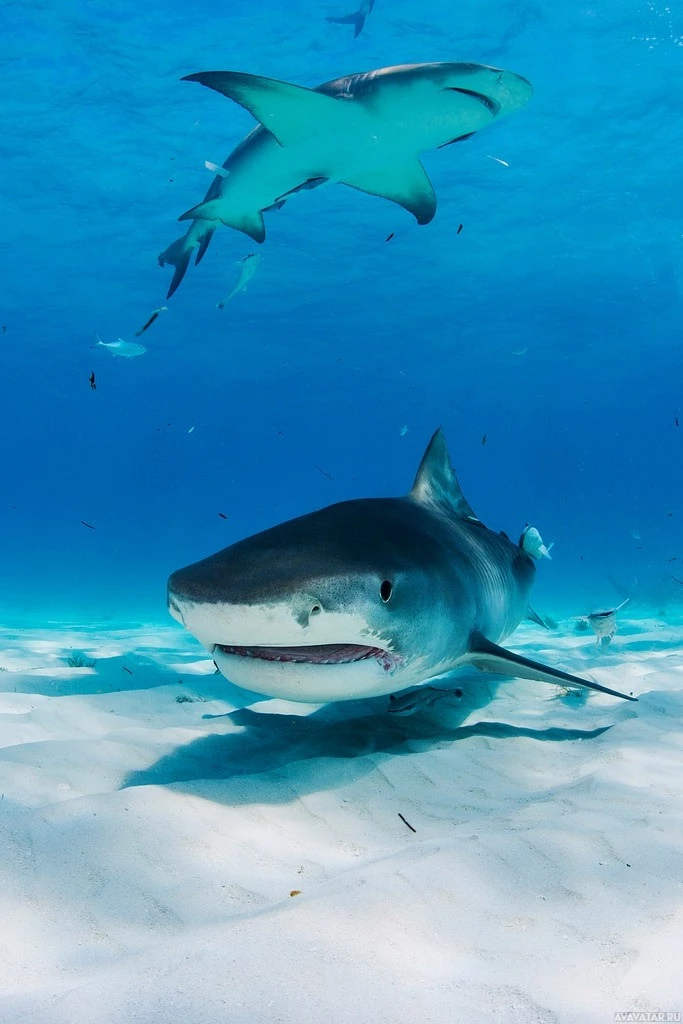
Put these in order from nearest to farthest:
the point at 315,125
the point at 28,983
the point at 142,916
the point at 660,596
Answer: the point at 28,983 → the point at 142,916 → the point at 315,125 → the point at 660,596

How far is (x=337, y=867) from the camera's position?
2.32 metres

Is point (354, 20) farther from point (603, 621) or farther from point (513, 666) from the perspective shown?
point (513, 666)

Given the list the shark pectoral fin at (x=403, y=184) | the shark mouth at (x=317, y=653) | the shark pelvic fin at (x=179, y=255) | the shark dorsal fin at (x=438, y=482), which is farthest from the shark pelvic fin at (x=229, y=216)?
the shark mouth at (x=317, y=653)

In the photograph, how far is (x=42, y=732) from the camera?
3857 millimetres

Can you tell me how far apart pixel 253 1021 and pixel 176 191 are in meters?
25.3

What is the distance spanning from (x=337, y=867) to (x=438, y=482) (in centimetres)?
346

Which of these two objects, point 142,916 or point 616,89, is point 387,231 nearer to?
point 616,89

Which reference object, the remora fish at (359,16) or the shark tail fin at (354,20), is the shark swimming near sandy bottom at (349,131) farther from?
the shark tail fin at (354,20)

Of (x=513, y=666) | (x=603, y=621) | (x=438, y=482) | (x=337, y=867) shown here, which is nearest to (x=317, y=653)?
(x=337, y=867)

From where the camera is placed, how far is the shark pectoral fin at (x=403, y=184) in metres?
7.19

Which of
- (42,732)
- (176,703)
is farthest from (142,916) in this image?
(176,703)

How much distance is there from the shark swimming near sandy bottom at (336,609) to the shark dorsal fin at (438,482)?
44.7 inches

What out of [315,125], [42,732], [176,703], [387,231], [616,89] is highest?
[616,89]

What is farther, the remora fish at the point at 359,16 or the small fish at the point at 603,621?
the remora fish at the point at 359,16
